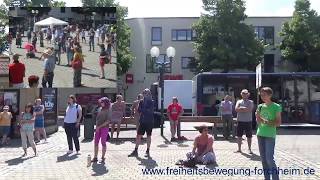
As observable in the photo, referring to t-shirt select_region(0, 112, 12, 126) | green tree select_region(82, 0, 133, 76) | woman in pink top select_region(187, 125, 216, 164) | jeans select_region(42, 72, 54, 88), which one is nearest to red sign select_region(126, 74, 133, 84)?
green tree select_region(82, 0, 133, 76)

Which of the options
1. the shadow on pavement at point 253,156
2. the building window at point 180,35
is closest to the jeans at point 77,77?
the shadow on pavement at point 253,156

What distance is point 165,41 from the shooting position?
5347cm

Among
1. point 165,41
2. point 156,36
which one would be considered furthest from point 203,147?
point 156,36

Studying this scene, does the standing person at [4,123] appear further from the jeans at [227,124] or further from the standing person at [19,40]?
the standing person at [19,40]

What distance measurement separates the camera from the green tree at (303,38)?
46625mm

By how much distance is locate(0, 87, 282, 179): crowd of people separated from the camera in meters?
9.52

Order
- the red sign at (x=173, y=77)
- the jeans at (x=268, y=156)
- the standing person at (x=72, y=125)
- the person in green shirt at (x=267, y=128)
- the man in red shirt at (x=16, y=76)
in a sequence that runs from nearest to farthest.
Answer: the jeans at (x=268, y=156)
the person in green shirt at (x=267, y=128)
the standing person at (x=72, y=125)
the man in red shirt at (x=16, y=76)
the red sign at (x=173, y=77)

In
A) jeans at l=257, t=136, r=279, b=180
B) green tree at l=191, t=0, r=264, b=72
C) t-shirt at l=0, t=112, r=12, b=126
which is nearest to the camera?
jeans at l=257, t=136, r=279, b=180

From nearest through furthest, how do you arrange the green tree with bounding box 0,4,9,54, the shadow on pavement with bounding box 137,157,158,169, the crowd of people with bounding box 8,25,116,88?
the shadow on pavement with bounding box 137,157,158,169 → the crowd of people with bounding box 8,25,116,88 → the green tree with bounding box 0,4,9,54

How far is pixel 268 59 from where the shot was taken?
2055 inches

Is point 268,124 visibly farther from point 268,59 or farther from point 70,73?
point 268,59

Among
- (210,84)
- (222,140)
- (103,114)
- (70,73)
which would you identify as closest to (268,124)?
(103,114)

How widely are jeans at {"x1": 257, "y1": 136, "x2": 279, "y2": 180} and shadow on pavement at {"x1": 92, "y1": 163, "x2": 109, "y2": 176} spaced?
11.4 feet

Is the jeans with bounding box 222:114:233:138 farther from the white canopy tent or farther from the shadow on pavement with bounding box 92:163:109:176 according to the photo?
the white canopy tent
